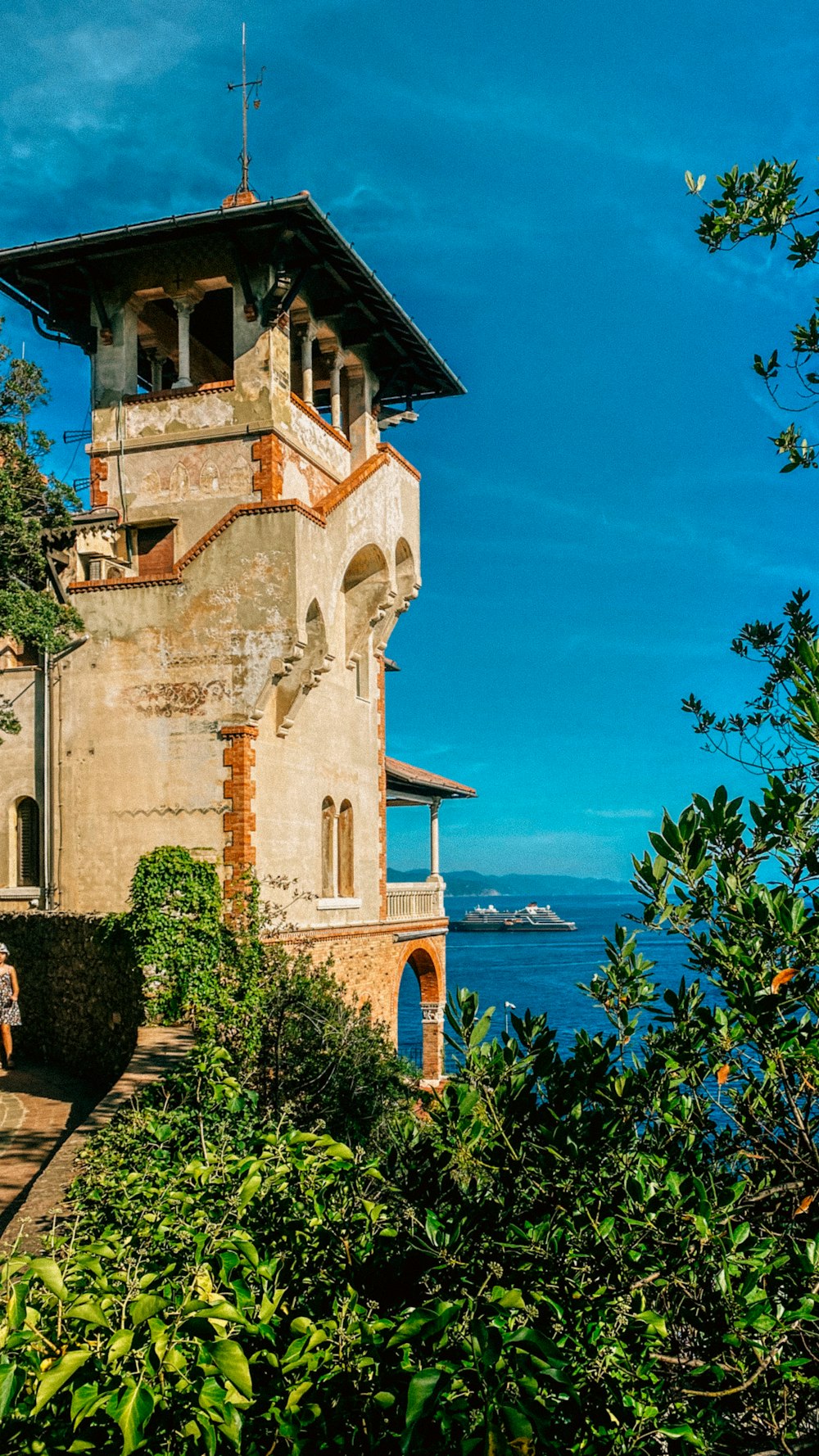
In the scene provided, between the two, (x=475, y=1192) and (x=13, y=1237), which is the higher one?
(x=475, y=1192)

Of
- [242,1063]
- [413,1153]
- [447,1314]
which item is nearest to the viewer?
[447,1314]

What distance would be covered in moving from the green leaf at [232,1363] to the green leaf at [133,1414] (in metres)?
0.17

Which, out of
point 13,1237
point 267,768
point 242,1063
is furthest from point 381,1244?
point 267,768

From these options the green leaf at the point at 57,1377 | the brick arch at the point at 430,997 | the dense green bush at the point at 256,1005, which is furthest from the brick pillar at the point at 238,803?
the green leaf at the point at 57,1377

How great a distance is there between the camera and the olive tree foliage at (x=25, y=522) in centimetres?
1698

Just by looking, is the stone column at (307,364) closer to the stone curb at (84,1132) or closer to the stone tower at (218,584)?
the stone tower at (218,584)

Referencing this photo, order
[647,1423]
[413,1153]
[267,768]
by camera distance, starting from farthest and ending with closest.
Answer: [267,768] → [413,1153] → [647,1423]

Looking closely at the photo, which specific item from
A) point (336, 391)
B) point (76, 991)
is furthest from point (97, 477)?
point (76, 991)

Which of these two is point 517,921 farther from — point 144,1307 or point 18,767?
point 144,1307

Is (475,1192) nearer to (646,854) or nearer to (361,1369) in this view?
(361,1369)

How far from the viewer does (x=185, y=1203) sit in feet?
13.8

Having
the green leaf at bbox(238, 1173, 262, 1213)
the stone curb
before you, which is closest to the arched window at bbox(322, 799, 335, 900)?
the stone curb

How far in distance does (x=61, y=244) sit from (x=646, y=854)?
18.8m

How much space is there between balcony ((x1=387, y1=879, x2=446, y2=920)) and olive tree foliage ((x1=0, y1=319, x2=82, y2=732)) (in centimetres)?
1007
